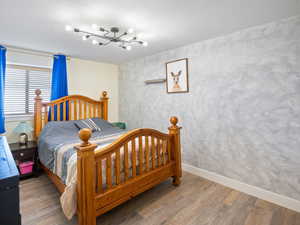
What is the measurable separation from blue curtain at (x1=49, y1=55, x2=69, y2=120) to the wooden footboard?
2107mm

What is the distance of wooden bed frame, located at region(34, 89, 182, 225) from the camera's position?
1417 mm

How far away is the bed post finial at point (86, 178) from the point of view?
139 cm

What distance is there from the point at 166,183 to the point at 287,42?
2.45 m

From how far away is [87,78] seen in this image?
371 centimetres

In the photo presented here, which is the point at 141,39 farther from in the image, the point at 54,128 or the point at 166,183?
Answer: the point at 166,183

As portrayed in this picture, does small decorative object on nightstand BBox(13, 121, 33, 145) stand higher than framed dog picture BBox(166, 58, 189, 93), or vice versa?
framed dog picture BBox(166, 58, 189, 93)

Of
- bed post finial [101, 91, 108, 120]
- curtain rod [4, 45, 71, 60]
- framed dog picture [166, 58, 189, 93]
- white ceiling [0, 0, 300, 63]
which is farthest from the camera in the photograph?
bed post finial [101, 91, 108, 120]

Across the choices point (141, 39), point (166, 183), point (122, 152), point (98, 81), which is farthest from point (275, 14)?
point (98, 81)

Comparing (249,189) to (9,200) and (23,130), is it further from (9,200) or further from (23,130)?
(23,130)

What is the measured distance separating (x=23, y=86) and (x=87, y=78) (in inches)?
47.8

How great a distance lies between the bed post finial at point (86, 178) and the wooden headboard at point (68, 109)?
2.05 meters

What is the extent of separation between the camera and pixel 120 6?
1623mm

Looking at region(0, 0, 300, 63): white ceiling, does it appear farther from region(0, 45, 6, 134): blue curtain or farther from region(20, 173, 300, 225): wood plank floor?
region(20, 173, 300, 225): wood plank floor

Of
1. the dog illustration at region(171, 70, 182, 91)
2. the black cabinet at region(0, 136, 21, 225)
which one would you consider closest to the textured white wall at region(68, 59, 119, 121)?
the dog illustration at region(171, 70, 182, 91)
